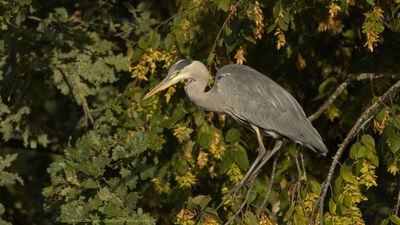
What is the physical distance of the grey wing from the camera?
3920 millimetres

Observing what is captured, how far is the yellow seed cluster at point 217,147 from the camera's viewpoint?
374 centimetres

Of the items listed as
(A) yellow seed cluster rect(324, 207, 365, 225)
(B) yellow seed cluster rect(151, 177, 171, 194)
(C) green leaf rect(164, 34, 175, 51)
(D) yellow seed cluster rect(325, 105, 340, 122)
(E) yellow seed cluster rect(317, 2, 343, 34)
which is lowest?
(B) yellow seed cluster rect(151, 177, 171, 194)

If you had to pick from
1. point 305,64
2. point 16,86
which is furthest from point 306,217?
point 16,86

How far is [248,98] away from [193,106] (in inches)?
12.7

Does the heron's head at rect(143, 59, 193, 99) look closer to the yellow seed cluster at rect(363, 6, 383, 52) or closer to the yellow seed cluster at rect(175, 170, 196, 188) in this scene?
the yellow seed cluster at rect(175, 170, 196, 188)

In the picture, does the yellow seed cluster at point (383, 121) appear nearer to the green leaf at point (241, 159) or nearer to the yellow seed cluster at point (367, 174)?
the yellow seed cluster at point (367, 174)

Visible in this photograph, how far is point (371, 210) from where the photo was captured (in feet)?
13.5

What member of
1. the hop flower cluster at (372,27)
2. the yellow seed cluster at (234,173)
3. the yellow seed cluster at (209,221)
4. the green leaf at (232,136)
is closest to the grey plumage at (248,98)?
the green leaf at (232,136)

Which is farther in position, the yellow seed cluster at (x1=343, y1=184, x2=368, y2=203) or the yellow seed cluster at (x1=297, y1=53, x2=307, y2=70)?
the yellow seed cluster at (x1=297, y1=53, x2=307, y2=70)

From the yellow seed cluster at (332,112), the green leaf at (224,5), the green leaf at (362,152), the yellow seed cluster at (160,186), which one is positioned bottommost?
the yellow seed cluster at (160,186)

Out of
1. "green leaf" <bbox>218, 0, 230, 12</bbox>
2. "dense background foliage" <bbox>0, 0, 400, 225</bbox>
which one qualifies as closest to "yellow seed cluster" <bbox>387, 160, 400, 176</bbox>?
"dense background foliage" <bbox>0, 0, 400, 225</bbox>

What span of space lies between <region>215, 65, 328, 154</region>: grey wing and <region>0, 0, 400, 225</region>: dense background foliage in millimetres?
114

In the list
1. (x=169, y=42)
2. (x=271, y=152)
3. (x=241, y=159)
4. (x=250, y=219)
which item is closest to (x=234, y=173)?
(x=241, y=159)

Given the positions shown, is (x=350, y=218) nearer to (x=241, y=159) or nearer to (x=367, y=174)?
(x=367, y=174)
